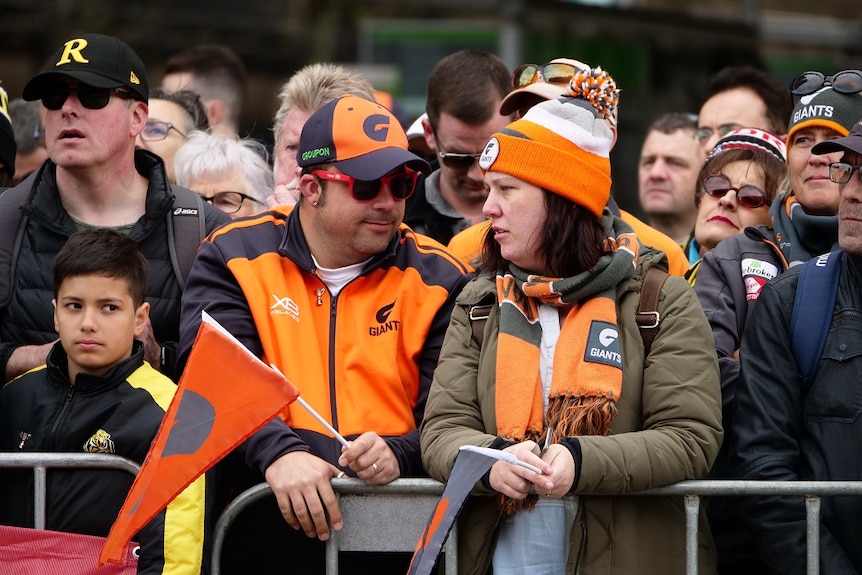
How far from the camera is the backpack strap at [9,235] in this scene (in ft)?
16.7

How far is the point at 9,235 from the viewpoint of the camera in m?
5.18

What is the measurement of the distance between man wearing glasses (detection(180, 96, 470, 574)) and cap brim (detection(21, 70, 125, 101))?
0.95 m

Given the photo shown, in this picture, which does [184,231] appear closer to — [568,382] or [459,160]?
[459,160]

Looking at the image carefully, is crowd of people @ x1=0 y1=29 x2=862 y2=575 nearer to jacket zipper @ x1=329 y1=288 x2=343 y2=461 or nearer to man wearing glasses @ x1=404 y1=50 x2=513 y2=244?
jacket zipper @ x1=329 y1=288 x2=343 y2=461

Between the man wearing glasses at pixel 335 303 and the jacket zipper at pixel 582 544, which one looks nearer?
the jacket zipper at pixel 582 544

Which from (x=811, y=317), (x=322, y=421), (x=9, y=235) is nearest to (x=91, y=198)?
(x=9, y=235)

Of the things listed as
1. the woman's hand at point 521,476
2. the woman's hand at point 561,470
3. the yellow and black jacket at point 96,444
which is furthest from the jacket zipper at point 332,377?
the woman's hand at point 561,470

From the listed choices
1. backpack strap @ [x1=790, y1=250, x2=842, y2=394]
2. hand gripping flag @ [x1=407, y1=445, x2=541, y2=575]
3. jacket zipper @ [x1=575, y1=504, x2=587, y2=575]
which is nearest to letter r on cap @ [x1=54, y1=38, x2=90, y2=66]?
hand gripping flag @ [x1=407, y1=445, x2=541, y2=575]

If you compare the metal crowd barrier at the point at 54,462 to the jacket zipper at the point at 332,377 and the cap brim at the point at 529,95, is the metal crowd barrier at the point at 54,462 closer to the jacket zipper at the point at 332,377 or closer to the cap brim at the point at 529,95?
the jacket zipper at the point at 332,377

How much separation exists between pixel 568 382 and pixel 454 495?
509 millimetres

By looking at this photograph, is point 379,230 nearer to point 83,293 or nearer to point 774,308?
point 83,293

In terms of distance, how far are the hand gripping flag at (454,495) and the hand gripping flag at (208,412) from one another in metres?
0.56

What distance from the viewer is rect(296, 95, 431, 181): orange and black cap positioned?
4.78m

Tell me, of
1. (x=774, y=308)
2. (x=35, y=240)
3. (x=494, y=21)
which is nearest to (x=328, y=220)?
(x=35, y=240)
